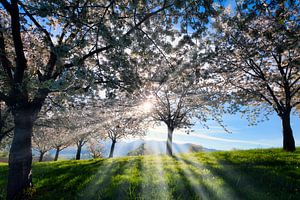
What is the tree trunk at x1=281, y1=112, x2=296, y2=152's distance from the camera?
50.4 ft

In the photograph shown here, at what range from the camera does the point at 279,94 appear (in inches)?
703

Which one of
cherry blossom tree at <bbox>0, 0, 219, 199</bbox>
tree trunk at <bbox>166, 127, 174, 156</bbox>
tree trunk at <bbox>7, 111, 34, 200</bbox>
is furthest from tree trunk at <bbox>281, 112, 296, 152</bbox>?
tree trunk at <bbox>7, 111, 34, 200</bbox>

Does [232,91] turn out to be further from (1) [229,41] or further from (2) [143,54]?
(2) [143,54]

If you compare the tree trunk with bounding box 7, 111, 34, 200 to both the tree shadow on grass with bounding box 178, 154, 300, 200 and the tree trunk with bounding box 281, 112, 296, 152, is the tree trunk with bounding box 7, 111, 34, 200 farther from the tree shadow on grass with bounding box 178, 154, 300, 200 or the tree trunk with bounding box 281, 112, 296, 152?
the tree trunk with bounding box 281, 112, 296, 152

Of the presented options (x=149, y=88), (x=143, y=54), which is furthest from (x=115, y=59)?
(x=149, y=88)

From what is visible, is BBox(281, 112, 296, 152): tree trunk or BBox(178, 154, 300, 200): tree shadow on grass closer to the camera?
BBox(178, 154, 300, 200): tree shadow on grass

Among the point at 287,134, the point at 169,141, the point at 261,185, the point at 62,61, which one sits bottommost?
the point at 261,185

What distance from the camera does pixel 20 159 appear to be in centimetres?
685

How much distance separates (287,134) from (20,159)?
17350mm

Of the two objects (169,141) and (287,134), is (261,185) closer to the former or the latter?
(287,134)

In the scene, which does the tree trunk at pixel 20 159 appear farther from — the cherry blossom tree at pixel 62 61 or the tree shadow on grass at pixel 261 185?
the tree shadow on grass at pixel 261 185

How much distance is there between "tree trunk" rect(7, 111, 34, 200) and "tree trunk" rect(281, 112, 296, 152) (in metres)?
16.8

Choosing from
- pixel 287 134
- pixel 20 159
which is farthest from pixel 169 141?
pixel 20 159

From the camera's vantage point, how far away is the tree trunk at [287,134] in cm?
1536
